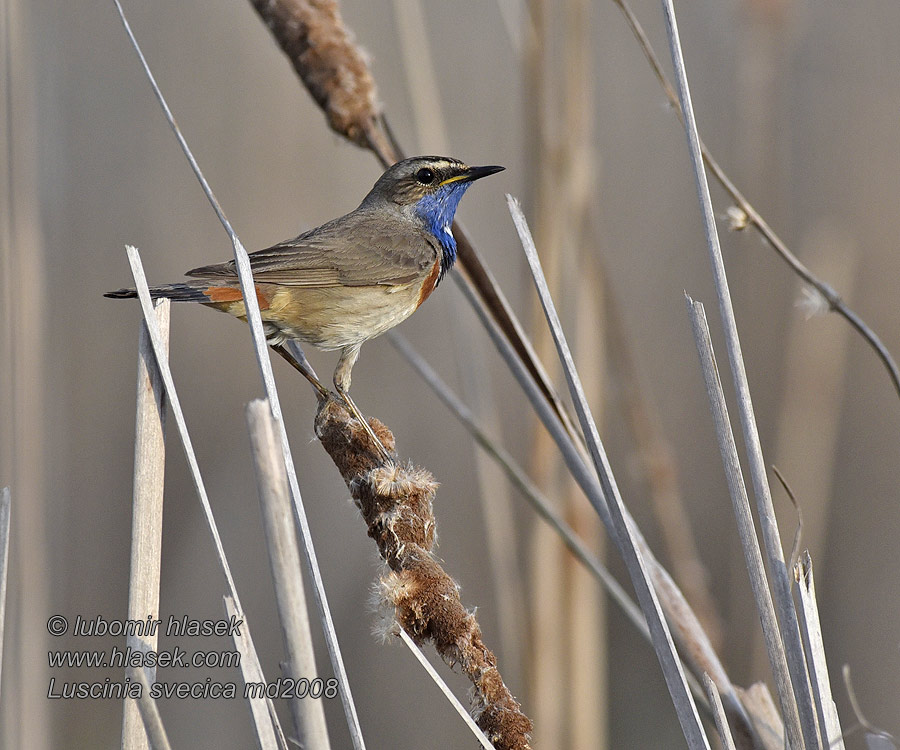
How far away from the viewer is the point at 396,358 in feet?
15.6

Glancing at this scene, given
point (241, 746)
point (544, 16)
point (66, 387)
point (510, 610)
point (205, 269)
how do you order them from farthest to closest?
point (66, 387) → point (241, 746) → point (510, 610) → point (544, 16) → point (205, 269)

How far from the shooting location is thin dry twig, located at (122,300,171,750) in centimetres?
173

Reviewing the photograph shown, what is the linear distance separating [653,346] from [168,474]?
116 inches

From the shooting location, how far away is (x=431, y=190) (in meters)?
3.44

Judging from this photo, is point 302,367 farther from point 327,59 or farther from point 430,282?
point 327,59

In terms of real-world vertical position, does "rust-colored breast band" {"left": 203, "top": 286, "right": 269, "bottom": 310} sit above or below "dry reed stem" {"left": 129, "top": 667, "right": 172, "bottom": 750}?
above

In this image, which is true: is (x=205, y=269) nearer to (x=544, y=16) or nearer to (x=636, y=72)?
(x=544, y=16)

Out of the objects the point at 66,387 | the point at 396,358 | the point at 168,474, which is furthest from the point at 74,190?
the point at 396,358

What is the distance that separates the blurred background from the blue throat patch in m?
0.28

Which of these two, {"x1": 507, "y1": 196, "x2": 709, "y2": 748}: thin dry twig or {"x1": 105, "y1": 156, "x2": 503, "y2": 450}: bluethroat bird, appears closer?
{"x1": 507, "y1": 196, "x2": 709, "y2": 748}: thin dry twig

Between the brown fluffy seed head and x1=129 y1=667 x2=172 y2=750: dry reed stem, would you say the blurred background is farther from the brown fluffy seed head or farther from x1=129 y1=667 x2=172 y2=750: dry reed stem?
x1=129 y1=667 x2=172 y2=750: dry reed stem

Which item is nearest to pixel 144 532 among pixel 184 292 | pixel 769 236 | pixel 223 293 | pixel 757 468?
pixel 184 292

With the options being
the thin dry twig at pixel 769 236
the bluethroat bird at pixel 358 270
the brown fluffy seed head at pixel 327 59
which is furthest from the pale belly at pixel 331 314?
the thin dry twig at pixel 769 236

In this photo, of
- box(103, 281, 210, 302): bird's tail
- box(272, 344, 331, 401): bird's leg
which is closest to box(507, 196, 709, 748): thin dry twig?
box(103, 281, 210, 302): bird's tail
